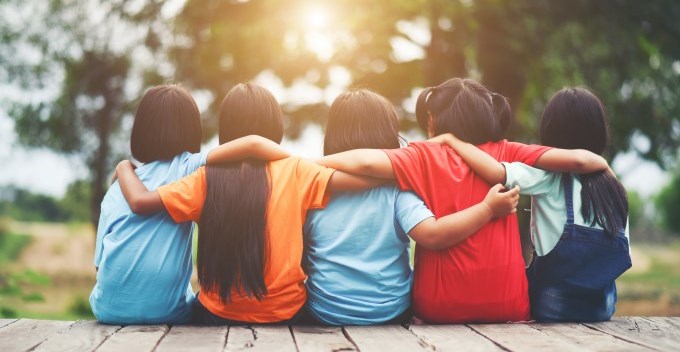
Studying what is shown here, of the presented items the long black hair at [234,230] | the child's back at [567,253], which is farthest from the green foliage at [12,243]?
the child's back at [567,253]

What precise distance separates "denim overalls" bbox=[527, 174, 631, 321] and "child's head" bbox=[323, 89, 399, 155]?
0.92 meters

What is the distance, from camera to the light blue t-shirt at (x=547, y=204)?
3371 millimetres

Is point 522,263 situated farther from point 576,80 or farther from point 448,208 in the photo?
point 576,80

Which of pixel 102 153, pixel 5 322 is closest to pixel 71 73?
pixel 102 153

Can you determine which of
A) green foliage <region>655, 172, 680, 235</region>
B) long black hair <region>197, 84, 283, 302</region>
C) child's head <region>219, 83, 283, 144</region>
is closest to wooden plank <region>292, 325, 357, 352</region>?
long black hair <region>197, 84, 283, 302</region>

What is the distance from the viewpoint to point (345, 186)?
3.31 metres

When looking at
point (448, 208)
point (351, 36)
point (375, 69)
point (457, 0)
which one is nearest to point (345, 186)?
point (448, 208)

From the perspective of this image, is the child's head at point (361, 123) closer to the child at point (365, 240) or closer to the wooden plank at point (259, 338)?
the child at point (365, 240)

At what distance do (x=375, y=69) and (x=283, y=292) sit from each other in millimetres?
8134

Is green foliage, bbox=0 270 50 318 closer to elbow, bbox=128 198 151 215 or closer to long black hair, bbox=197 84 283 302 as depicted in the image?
elbow, bbox=128 198 151 215

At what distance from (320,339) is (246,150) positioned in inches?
36.9

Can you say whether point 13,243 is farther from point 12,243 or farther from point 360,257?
point 360,257

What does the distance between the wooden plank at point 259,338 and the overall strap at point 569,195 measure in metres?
1.46

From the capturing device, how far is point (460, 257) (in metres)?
3.29
